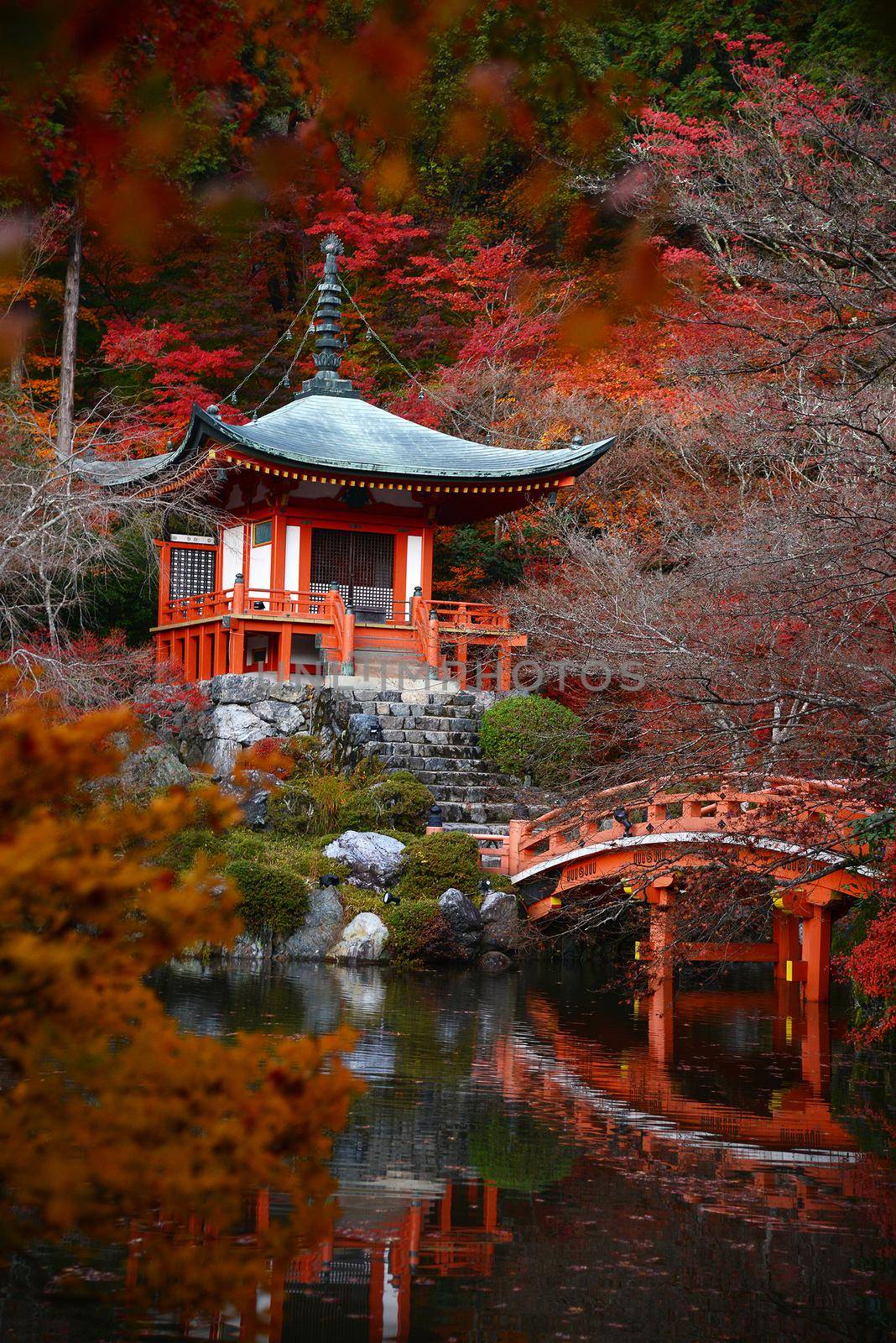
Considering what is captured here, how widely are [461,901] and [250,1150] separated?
1319 centimetres

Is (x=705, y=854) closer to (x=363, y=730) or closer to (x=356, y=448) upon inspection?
(x=363, y=730)

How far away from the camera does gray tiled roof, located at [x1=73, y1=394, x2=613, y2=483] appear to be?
20.0 m

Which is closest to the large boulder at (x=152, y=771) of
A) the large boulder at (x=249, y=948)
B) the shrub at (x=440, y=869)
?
the large boulder at (x=249, y=948)

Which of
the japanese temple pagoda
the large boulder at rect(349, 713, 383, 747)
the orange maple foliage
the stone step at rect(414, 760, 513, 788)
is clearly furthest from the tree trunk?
the orange maple foliage

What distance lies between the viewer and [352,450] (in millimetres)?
21281

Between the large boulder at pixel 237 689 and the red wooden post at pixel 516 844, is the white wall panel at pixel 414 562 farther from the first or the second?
the red wooden post at pixel 516 844

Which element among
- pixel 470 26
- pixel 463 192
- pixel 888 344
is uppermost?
pixel 463 192

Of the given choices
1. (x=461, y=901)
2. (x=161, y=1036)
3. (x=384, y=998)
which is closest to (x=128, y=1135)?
(x=161, y=1036)

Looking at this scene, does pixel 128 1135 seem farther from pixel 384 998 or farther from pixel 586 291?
pixel 586 291

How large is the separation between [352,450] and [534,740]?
6.09 meters

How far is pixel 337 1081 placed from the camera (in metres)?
2.42

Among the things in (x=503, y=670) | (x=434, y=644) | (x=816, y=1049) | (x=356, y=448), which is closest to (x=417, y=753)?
(x=434, y=644)

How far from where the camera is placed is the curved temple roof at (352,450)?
786 inches

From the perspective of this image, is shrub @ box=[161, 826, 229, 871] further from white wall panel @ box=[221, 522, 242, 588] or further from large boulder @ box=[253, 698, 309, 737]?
white wall panel @ box=[221, 522, 242, 588]
